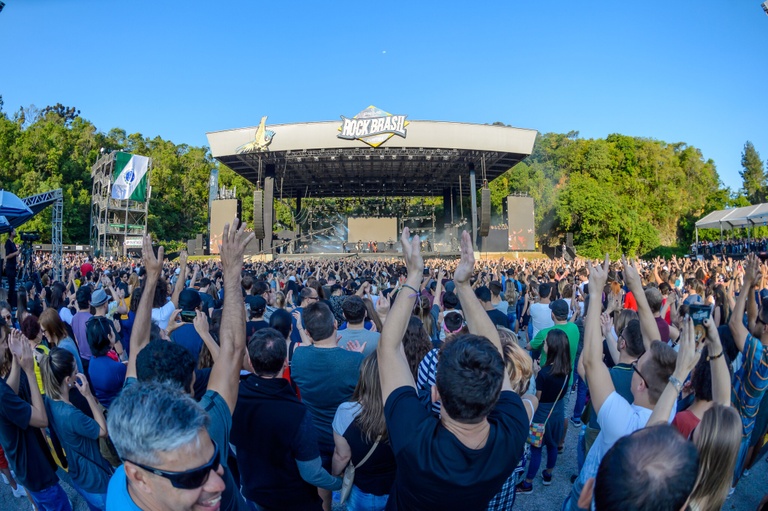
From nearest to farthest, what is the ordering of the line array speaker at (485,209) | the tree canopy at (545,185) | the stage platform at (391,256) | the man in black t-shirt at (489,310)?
the man in black t-shirt at (489,310), the line array speaker at (485,209), the stage platform at (391,256), the tree canopy at (545,185)

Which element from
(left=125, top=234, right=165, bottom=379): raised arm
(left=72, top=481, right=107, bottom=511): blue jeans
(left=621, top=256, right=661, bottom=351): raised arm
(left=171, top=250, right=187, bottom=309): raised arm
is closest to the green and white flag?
(left=171, top=250, right=187, bottom=309): raised arm

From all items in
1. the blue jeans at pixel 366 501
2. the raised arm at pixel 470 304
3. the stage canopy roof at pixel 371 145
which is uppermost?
the stage canopy roof at pixel 371 145

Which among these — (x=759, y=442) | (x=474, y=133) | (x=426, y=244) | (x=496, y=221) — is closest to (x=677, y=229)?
(x=496, y=221)

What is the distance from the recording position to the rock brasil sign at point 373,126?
2541cm

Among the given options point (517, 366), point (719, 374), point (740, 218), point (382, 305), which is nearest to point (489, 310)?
point (382, 305)

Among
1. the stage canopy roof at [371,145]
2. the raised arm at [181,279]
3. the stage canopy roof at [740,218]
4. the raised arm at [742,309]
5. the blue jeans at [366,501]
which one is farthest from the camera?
the stage canopy roof at [371,145]

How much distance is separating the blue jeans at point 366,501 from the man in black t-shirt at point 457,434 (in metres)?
0.97

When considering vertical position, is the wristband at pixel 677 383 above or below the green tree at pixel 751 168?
below

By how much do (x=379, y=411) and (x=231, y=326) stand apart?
0.82 metres

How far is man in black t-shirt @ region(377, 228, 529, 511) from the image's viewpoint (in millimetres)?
1591

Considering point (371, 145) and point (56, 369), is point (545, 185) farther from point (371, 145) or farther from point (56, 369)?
point (56, 369)

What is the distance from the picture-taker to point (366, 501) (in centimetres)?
265

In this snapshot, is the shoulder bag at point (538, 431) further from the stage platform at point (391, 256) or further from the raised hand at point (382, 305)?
the stage platform at point (391, 256)

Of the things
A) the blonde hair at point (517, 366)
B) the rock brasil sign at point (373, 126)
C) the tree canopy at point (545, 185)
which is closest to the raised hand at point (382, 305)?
the blonde hair at point (517, 366)
